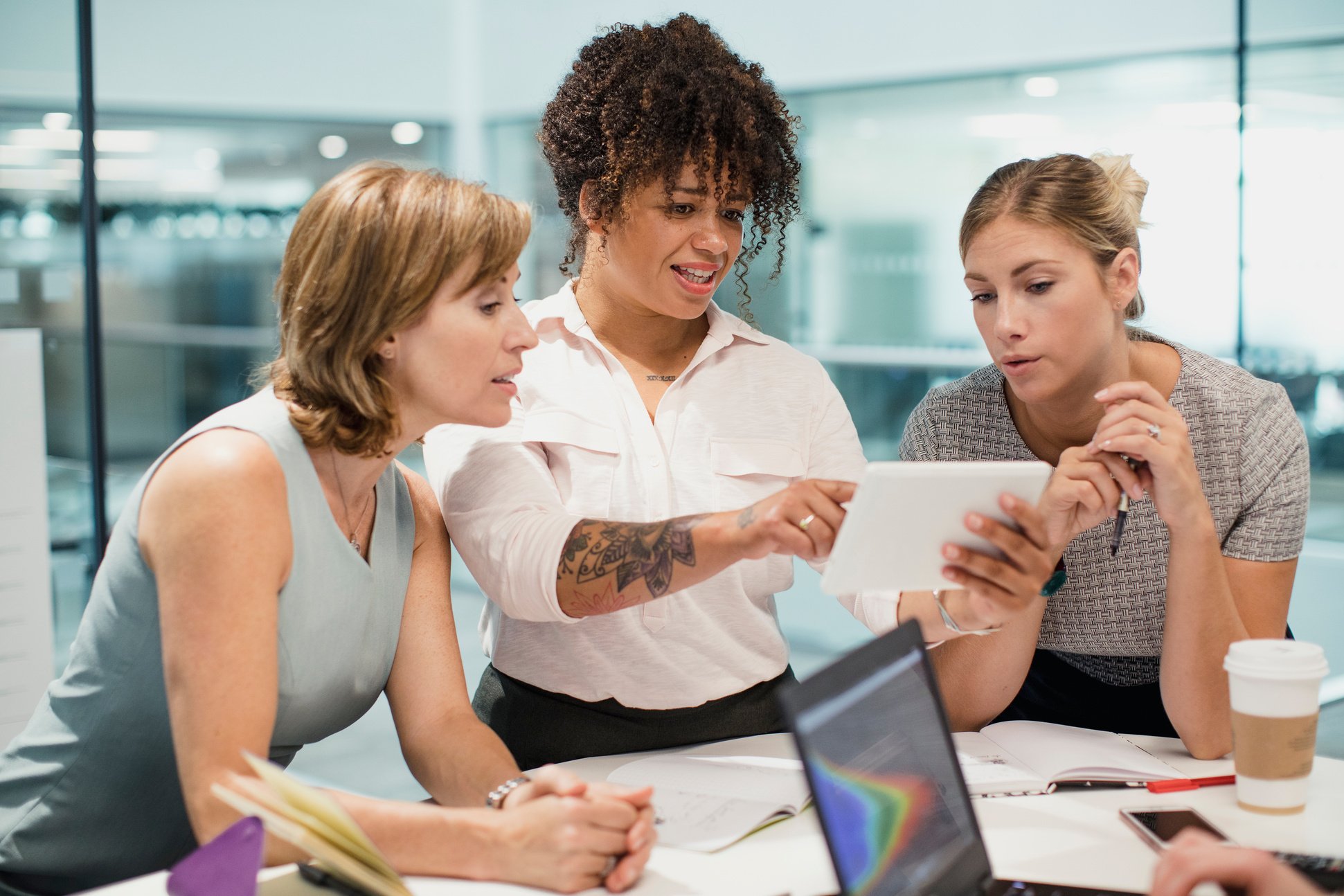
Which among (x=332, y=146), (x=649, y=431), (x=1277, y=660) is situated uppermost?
(x=332, y=146)

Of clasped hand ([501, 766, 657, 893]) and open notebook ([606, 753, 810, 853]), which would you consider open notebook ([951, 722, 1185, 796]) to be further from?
clasped hand ([501, 766, 657, 893])

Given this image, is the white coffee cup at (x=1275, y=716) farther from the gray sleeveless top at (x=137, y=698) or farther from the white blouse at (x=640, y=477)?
the gray sleeveless top at (x=137, y=698)

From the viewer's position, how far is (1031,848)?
1.50 m

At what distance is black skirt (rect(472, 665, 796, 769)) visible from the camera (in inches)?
76.5

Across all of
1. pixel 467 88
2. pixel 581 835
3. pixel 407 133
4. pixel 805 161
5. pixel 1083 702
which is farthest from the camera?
pixel 467 88

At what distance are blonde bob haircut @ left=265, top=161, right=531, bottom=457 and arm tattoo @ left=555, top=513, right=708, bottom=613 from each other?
1.00 ft

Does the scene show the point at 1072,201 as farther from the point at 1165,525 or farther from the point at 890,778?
the point at 890,778

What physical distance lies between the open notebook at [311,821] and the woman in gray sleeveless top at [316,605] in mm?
155

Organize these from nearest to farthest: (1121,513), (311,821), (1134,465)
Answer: (311,821) → (1134,465) → (1121,513)

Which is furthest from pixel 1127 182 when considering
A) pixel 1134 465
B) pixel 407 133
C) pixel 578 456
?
pixel 407 133

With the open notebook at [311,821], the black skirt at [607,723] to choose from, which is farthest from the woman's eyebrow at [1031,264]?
the open notebook at [311,821]

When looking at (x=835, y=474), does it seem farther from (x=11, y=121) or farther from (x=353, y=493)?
(x=11, y=121)

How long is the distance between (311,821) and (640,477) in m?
0.89

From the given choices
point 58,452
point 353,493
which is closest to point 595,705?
point 353,493
